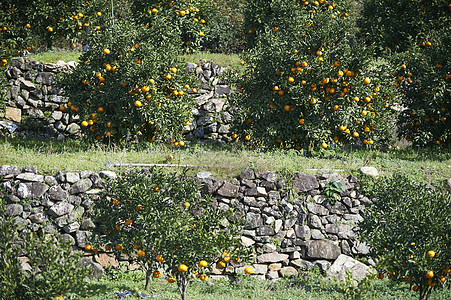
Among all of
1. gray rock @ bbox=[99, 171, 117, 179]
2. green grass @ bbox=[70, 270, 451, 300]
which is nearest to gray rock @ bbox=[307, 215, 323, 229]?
green grass @ bbox=[70, 270, 451, 300]

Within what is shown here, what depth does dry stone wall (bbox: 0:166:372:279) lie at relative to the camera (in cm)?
695

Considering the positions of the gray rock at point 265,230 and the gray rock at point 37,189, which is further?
the gray rock at point 265,230

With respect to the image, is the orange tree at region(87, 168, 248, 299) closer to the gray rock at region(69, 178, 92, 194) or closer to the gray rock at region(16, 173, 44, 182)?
the gray rock at region(69, 178, 92, 194)

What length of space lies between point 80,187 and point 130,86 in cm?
194

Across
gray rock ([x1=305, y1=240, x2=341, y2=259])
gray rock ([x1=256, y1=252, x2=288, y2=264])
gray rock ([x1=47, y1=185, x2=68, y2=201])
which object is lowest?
gray rock ([x1=256, y1=252, x2=288, y2=264])

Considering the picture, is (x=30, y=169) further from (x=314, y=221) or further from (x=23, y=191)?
(x=314, y=221)

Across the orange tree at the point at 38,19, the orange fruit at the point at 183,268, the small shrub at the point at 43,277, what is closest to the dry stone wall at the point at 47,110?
the orange tree at the point at 38,19

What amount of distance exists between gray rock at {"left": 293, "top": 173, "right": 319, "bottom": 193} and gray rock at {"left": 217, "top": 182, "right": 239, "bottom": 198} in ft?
2.91

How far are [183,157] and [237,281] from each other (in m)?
2.13

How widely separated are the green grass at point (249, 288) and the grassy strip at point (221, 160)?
5.08ft

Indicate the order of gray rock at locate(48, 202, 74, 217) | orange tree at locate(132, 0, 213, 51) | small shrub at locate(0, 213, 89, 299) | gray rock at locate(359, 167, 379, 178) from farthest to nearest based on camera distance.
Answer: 1. orange tree at locate(132, 0, 213, 51)
2. gray rock at locate(359, 167, 379, 178)
3. gray rock at locate(48, 202, 74, 217)
4. small shrub at locate(0, 213, 89, 299)

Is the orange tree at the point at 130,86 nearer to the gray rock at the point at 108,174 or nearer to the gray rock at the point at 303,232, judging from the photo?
the gray rock at the point at 108,174

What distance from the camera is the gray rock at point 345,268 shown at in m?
7.06

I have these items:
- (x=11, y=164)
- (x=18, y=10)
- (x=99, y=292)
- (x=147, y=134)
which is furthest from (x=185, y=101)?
(x=18, y=10)
